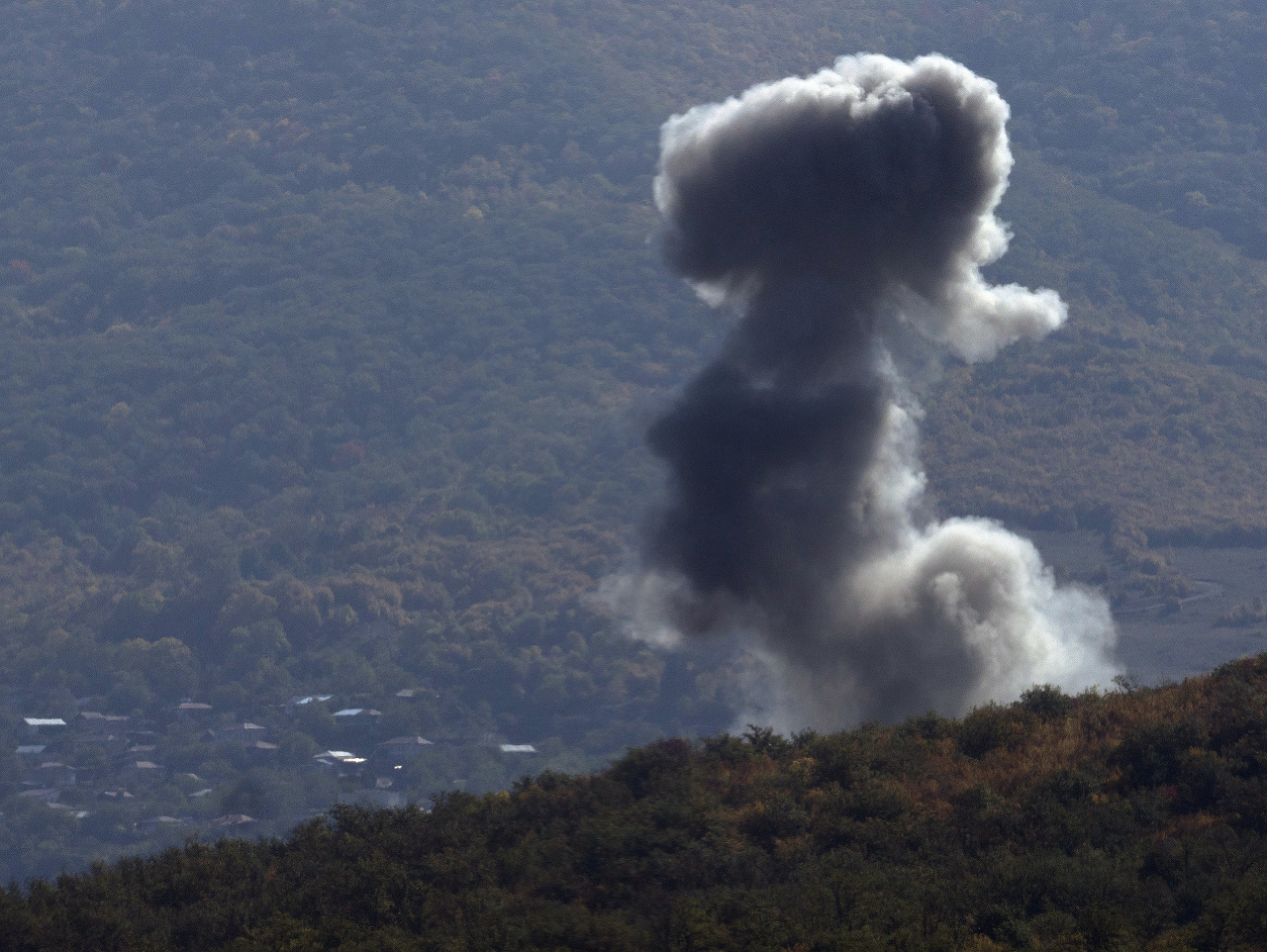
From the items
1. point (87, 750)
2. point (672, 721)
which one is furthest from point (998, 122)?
point (87, 750)

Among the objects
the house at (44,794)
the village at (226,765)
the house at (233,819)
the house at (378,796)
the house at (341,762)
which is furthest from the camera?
the house at (341,762)

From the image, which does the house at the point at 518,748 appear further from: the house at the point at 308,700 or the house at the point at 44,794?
the house at the point at 44,794

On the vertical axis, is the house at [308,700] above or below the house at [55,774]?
above

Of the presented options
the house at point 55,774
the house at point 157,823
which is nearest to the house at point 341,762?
the house at point 157,823

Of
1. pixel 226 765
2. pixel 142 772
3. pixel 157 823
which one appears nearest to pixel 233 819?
pixel 157 823

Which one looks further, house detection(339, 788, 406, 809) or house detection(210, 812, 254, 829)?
house detection(339, 788, 406, 809)

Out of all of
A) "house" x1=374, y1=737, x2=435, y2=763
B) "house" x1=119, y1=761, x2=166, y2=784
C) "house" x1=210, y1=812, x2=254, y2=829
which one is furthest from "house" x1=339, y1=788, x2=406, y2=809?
"house" x1=119, y1=761, x2=166, y2=784

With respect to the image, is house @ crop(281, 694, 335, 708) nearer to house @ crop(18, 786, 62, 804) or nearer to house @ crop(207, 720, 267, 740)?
house @ crop(207, 720, 267, 740)

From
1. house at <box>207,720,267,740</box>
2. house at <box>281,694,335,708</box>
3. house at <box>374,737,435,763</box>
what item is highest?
house at <box>281,694,335,708</box>
